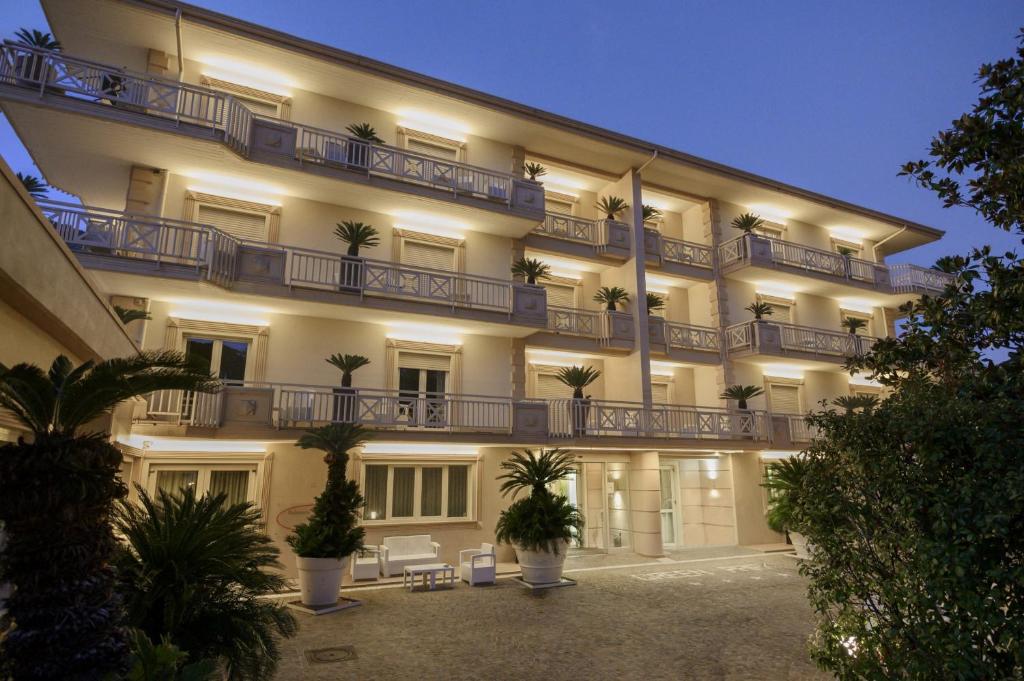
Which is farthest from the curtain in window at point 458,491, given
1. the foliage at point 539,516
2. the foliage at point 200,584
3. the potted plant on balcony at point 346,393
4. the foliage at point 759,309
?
the foliage at point 759,309

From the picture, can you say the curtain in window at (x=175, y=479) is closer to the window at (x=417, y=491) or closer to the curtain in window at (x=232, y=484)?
the curtain in window at (x=232, y=484)

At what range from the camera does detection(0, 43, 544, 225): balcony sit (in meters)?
11.6

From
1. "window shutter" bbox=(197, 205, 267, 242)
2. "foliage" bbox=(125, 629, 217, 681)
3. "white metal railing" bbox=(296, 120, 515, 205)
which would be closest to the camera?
"foliage" bbox=(125, 629, 217, 681)

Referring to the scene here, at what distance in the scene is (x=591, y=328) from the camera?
711 inches

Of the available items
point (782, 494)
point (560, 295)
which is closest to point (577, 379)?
point (560, 295)

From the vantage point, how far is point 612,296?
18344mm

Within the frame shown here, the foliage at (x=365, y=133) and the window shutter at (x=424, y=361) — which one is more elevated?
the foliage at (x=365, y=133)

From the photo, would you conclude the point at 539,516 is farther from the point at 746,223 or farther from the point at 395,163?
the point at 746,223

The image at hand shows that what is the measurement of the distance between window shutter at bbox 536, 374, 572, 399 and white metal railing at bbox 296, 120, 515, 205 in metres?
5.66

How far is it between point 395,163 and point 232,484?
9.11 m

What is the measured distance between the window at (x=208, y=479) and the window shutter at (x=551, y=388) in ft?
28.0

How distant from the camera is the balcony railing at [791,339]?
1961 centimetres

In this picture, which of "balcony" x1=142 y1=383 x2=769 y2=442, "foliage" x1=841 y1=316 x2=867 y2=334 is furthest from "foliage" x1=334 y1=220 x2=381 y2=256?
"foliage" x1=841 y1=316 x2=867 y2=334

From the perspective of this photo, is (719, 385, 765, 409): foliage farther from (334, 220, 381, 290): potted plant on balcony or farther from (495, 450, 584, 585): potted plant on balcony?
(334, 220, 381, 290): potted plant on balcony
